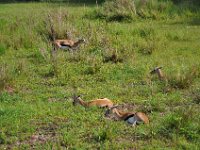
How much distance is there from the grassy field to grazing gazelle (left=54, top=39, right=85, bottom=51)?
0.54 ft

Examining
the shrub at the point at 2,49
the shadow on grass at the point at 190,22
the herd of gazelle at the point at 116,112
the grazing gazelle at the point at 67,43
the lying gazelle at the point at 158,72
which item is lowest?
the shadow on grass at the point at 190,22

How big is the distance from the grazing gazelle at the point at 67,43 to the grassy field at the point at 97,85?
17 centimetres

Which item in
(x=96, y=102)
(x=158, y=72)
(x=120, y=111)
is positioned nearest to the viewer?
(x=120, y=111)

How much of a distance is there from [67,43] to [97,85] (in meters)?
3.05

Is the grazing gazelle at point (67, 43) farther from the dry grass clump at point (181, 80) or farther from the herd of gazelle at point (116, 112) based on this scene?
the herd of gazelle at point (116, 112)

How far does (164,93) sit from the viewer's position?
7.89 m

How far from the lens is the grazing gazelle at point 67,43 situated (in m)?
11.2

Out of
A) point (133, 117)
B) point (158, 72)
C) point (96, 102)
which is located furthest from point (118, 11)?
point (133, 117)

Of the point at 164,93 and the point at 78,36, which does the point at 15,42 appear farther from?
the point at 164,93

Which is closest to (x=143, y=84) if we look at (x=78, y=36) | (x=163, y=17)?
(x=78, y=36)

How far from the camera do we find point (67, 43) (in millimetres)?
11375

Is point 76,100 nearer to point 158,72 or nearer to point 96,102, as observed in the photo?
point 96,102

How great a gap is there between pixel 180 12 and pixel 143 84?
8457 mm

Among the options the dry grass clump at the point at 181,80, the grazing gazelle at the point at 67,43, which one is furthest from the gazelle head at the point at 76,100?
the grazing gazelle at the point at 67,43
